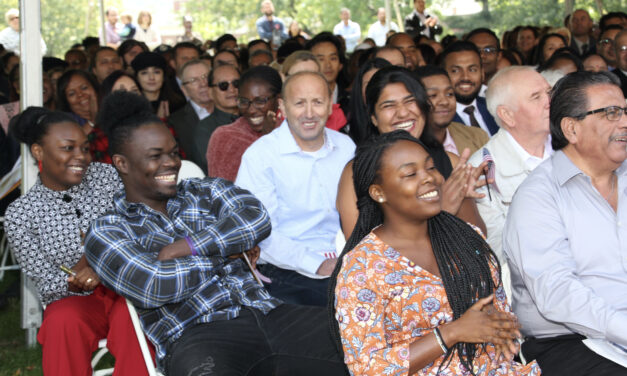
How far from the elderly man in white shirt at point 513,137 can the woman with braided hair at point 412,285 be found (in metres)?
0.96

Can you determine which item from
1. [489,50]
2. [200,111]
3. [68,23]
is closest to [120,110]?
[200,111]

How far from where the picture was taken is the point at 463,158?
3.04 meters

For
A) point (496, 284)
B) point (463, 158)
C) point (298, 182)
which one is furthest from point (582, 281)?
point (298, 182)

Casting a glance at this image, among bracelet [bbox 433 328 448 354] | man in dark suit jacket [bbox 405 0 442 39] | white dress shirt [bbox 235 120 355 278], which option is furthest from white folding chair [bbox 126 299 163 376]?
man in dark suit jacket [bbox 405 0 442 39]

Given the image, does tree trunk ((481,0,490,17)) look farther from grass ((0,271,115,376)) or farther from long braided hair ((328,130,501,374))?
long braided hair ((328,130,501,374))

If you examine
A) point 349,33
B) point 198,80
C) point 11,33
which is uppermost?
point 349,33

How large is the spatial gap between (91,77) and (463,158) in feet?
12.5

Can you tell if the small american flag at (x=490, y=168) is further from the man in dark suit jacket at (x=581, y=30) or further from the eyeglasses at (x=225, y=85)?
the man in dark suit jacket at (x=581, y=30)

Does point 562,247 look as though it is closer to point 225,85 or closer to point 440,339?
point 440,339

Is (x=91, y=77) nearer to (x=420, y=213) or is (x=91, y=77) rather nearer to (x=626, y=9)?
(x=420, y=213)

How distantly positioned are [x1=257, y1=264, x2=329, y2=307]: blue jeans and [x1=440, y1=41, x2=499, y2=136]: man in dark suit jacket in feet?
7.34

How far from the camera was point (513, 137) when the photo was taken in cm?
368

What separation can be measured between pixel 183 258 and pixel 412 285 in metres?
1.10

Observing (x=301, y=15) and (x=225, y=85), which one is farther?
(x=301, y=15)
